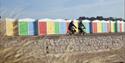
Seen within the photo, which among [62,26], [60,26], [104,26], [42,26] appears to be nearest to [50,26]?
[42,26]

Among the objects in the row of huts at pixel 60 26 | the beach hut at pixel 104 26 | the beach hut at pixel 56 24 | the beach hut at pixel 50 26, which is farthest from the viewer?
the beach hut at pixel 104 26

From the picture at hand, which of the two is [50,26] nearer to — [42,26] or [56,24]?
[42,26]

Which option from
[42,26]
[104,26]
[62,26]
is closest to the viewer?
[42,26]

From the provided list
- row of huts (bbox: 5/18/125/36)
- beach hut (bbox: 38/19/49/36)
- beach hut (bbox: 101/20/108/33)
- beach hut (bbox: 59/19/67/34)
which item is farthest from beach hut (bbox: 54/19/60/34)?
beach hut (bbox: 101/20/108/33)

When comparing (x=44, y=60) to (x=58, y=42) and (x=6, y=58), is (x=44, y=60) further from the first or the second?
(x=58, y=42)

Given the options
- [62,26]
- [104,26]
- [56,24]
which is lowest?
[104,26]

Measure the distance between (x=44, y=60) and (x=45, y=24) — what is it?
34.6m

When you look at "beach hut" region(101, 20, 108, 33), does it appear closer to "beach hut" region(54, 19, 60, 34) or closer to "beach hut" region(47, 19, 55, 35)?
"beach hut" region(54, 19, 60, 34)

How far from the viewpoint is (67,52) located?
529 cm

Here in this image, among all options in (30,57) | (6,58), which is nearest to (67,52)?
(30,57)

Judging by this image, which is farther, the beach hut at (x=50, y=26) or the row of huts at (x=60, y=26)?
the beach hut at (x=50, y=26)

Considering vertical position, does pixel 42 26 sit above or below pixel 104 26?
above

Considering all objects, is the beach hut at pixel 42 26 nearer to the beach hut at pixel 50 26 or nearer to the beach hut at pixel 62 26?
the beach hut at pixel 50 26

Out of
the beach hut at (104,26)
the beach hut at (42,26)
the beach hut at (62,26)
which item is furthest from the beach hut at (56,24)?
the beach hut at (104,26)
